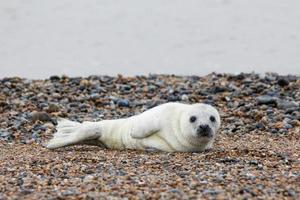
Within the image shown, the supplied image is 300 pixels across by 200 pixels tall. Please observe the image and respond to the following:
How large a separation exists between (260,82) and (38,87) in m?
2.58

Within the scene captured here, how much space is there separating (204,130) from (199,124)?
7 cm

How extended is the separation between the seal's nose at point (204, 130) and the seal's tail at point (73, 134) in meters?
0.92

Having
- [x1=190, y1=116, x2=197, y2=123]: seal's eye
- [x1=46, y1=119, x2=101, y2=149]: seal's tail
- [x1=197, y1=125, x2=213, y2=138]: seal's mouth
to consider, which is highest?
[x1=190, y1=116, x2=197, y2=123]: seal's eye

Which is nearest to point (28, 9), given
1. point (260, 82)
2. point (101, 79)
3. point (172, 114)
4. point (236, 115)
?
point (101, 79)

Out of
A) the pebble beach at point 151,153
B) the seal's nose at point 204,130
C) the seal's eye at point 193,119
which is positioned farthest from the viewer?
the seal's eye at point 193,119

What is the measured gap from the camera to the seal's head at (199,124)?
6484mm

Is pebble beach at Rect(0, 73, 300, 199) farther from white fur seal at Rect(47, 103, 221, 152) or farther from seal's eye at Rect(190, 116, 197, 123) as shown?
seal's eye at Rect(190, 116, 197, 123)

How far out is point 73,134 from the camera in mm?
6840

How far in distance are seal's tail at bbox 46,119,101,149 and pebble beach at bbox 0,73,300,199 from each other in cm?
9

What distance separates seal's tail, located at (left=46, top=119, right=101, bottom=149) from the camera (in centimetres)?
679

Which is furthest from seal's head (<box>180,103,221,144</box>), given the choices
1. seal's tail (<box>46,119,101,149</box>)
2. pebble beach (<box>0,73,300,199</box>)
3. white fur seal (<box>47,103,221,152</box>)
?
seal's tail (<box>46,119,101,149</box>)

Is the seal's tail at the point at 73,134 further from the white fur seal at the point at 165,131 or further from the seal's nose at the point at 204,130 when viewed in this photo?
the seal's nose at the point at 204,130

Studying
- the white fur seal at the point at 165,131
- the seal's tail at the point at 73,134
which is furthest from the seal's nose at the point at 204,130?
the seal's tail at the point at 73,134

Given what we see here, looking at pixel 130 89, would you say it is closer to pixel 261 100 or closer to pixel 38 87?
pixel 38 87
